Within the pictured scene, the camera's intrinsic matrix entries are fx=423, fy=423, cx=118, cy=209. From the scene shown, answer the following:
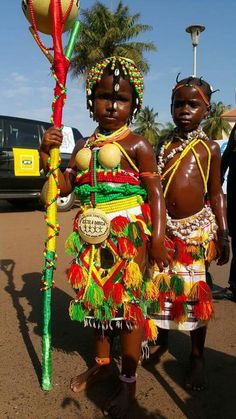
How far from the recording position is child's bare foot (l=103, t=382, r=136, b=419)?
2.24 metres

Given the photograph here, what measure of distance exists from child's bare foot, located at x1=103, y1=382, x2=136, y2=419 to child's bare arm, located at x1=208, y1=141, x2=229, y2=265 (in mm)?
1017

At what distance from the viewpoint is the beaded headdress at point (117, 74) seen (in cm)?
229

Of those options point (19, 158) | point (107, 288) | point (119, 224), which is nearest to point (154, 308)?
point (107, 288)

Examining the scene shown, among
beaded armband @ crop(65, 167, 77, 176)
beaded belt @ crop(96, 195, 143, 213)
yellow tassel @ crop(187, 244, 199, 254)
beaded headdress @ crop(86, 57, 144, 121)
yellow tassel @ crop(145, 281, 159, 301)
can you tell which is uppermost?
beaded headdress @ crop(86, 57, 144, 121)

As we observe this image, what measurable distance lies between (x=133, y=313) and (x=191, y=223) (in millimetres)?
701

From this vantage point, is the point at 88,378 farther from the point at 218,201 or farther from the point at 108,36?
the point at 108,36

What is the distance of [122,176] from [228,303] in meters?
2.40

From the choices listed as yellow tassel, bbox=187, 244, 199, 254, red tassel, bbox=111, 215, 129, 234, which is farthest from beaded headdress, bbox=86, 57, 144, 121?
yellow tassel, bbox=187, 244, 199, 254

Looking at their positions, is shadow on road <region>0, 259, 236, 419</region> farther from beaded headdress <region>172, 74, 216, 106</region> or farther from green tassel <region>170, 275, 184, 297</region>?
beaded headdress <region>172, 74, 216, 106</region>

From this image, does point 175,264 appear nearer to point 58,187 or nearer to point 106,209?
point 106,209

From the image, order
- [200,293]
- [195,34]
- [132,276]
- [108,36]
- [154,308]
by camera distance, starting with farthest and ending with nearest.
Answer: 1. [108,36]
2. [195,34]
3. [154,308]
4. [200,293]
5. [132,276]

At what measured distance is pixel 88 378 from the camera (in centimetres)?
251

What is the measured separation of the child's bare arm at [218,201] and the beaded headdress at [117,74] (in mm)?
630

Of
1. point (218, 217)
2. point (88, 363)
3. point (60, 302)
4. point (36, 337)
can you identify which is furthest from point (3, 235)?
point (218, 217)
